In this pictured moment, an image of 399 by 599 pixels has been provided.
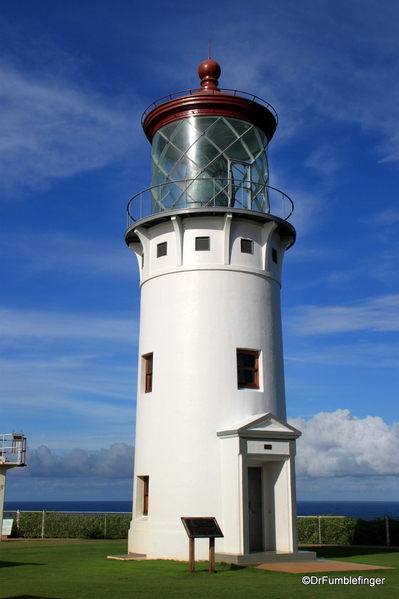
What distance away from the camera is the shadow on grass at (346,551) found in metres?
20.3

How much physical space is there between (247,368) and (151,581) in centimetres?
751

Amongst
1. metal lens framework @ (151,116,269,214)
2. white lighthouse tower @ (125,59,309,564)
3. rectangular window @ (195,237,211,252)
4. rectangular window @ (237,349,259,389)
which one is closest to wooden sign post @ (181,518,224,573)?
white lighthouse tower @ (125,59,309,564)

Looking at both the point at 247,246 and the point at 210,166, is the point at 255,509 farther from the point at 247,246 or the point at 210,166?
the point at 210,166

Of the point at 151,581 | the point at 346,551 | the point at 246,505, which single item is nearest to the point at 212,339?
the point at 246,505

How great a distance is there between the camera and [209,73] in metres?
21.9

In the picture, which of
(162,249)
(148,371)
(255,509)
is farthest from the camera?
(162,249)

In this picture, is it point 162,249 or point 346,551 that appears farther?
point 346,551

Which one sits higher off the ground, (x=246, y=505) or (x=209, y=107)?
(x=209, y=107)

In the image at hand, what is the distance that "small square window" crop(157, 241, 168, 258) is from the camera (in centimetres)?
2075

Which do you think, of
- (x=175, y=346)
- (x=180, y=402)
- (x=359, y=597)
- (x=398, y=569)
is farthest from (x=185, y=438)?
(x=359, y=597)

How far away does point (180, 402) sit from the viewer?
62.2 feet

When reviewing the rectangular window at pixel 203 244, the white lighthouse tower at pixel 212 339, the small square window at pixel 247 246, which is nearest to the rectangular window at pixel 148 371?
the white lighthouse tower at pixel 212 339

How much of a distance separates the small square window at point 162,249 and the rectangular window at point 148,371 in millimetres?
3289

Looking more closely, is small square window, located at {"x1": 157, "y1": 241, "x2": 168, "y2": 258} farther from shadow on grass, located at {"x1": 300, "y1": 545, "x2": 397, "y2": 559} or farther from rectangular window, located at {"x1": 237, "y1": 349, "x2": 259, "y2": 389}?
shadow on grass, located at {"x1": 300, "y1": 545, "x2": 397, "y2": 559}
